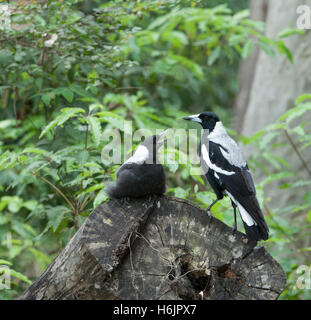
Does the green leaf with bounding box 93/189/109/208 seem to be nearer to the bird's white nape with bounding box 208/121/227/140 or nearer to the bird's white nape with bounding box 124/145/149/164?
the bird's white nape with bounding box 124/145/149/164

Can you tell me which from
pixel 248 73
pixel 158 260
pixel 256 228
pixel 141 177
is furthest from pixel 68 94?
pixel 248 73

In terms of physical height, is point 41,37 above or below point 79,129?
above

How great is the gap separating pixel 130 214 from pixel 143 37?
359cm

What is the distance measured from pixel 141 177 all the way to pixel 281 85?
467 cm

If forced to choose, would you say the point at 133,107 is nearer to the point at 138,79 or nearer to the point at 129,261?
the point at 138,79

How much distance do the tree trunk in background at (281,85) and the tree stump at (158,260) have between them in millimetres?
4155

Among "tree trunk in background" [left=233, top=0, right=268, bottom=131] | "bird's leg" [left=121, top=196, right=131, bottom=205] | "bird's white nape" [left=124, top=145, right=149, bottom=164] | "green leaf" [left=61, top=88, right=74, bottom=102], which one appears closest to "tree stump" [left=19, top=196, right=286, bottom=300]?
"bird's leg" [left=121, top=196, right=131, bottom=205]

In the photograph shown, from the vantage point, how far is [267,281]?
2.61m

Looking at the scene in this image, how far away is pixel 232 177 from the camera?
2.99 metres

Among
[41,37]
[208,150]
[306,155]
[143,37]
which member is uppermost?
[41,37]

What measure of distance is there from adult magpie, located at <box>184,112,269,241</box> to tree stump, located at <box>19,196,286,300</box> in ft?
0.42

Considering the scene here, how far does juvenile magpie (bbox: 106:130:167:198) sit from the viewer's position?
2895 mm

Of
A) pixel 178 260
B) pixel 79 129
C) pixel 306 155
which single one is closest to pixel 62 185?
pixel 79 129

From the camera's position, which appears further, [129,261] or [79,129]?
[79,129]
